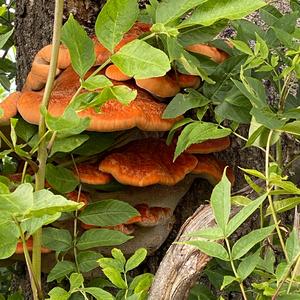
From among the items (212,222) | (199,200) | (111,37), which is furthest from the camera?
(199,200)

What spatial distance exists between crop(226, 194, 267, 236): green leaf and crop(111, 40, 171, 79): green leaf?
281 mm

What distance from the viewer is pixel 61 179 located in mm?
1568

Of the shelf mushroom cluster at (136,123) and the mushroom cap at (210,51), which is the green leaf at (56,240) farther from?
the mushroom cap at (210,51)

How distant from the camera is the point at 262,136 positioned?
1.46 meters

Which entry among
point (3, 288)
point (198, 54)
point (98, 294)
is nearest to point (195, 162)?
point (198, 54)

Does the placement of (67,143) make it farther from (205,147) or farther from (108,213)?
(205,147)

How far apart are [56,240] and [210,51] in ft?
2.19

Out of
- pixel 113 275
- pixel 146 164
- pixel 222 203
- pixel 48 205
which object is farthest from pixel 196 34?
pixel 48 205

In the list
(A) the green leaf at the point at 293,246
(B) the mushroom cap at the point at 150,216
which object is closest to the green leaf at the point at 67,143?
(B) the mushroom cap at the point at 150,216

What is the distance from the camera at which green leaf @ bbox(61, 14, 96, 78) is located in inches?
51.3

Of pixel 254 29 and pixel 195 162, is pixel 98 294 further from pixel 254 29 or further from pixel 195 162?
pixel 254 29

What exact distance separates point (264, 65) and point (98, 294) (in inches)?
27.1

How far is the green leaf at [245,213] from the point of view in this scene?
1.09 metres

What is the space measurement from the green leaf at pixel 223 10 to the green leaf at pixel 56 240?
0.60 m
